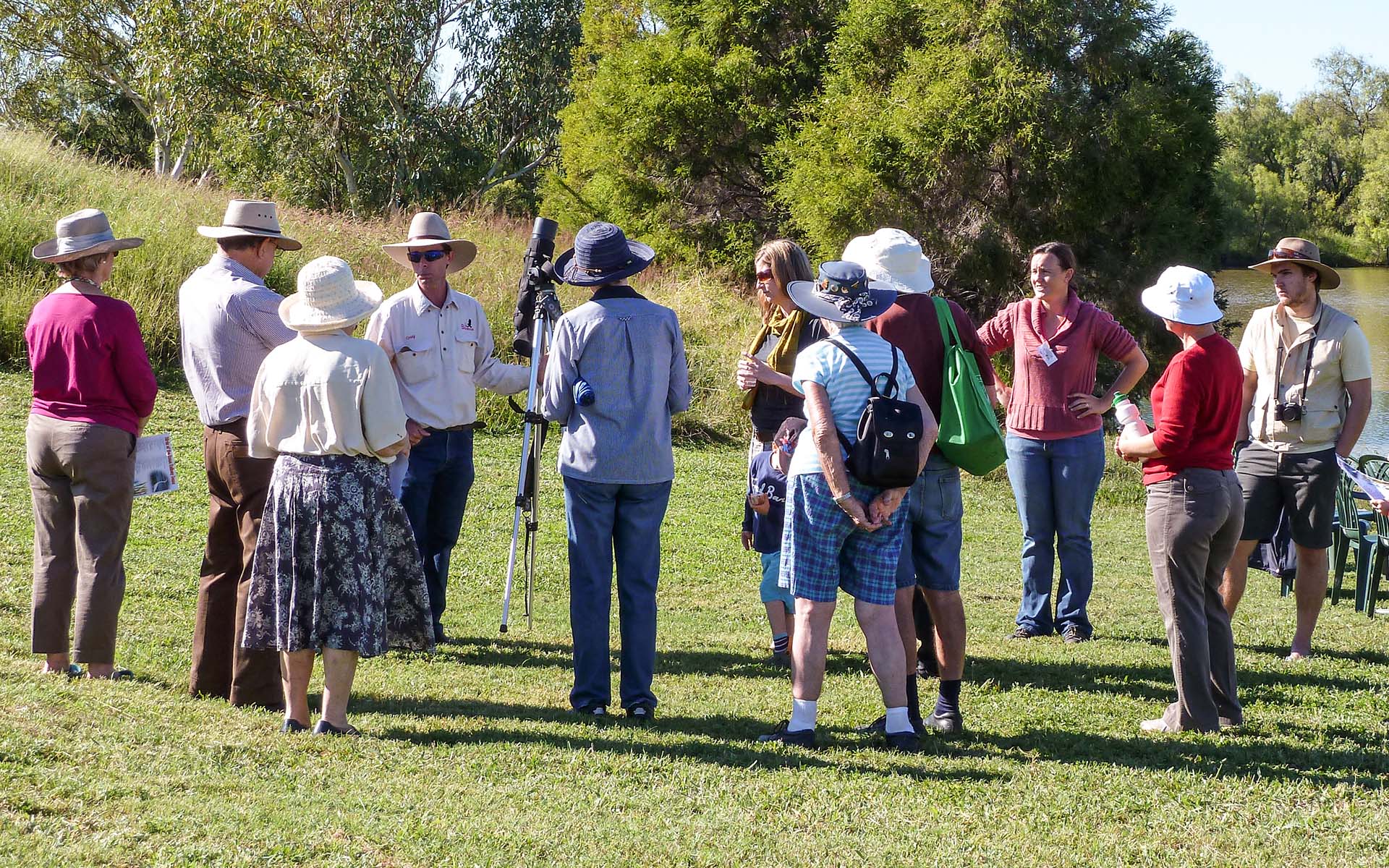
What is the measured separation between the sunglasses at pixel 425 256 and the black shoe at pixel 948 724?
3.38 metres

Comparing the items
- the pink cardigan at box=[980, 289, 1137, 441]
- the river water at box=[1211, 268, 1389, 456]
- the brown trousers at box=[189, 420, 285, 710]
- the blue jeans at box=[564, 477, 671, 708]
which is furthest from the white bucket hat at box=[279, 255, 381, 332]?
the river water at box=[1211, 268, 1389, 456]

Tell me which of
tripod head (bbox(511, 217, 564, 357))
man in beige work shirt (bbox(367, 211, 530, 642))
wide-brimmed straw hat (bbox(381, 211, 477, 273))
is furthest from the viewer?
tripod head (bbox(511, 217, 564, 357))

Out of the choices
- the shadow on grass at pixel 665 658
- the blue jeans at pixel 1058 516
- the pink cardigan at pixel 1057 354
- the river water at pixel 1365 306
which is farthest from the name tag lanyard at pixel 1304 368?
the river water at pixel 1365 306

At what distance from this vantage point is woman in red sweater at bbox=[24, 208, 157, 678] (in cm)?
532

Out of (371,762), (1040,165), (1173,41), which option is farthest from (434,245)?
(1173,41)

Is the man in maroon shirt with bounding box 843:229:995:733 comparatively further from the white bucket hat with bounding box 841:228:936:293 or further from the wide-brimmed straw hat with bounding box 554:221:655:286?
the wide-brimmed straw hat with bounding box 554:221:655:286

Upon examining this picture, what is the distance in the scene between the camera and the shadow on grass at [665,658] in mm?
6434

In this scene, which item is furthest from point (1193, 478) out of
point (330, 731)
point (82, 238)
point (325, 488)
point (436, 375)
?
point (82, 238)

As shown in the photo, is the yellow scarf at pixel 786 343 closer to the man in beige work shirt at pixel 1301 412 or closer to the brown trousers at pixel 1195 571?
the brown trousers at pixel 1195 571

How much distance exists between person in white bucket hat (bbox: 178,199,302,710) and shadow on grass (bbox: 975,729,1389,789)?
3067mm

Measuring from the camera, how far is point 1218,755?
4945 mm

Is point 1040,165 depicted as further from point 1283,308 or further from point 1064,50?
point 1283,308

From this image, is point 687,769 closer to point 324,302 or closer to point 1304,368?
point 324,302

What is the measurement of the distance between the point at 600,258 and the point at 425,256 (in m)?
1.57
